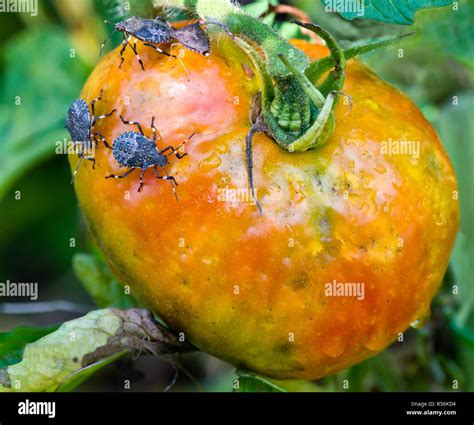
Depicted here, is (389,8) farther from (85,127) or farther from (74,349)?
(74,349)

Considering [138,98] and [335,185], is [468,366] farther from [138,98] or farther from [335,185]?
[138,98]

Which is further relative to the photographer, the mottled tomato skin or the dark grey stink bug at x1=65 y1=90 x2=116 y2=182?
the dark grey stink bug at x1=65 y1=90 x2=116 y2=182

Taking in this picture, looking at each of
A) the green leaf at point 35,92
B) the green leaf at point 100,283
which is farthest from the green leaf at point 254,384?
the green leaf at point 35,92

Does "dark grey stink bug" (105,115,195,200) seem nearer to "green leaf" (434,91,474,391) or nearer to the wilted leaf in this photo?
the wilted leaf

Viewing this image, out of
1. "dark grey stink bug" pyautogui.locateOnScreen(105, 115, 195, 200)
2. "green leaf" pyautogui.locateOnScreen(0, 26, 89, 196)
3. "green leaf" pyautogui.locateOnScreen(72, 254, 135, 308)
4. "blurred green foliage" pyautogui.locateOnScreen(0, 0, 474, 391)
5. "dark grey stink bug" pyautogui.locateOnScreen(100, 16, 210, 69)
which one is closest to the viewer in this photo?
"dark grey stink bug" pyautogui.locateOnScreen(105, 115, 195, 200)

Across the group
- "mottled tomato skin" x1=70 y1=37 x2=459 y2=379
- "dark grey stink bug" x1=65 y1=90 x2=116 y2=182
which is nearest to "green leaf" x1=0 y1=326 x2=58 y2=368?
"mottled tomato skin" x1=70 y1=37 x2=459 y2=379

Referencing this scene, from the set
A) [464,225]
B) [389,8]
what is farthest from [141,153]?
[464,225]

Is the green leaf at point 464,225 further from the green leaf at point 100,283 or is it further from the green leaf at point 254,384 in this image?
the green leaf at point 100,283
